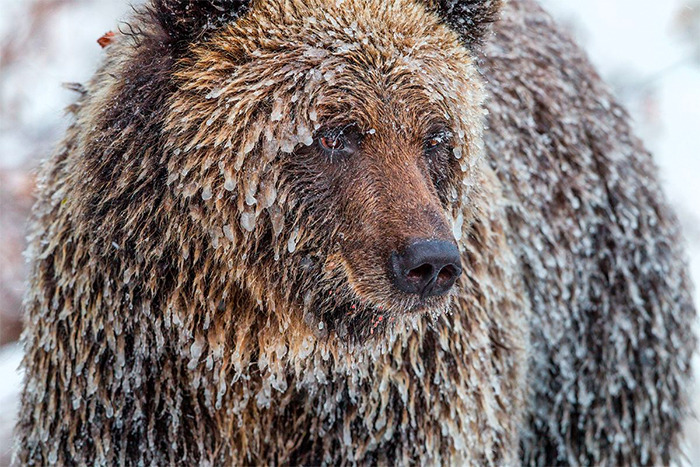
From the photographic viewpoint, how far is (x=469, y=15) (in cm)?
337

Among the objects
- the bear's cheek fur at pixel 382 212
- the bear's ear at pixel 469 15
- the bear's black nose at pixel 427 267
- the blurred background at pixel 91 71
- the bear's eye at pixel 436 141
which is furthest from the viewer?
the blurred background at pixel 91 71

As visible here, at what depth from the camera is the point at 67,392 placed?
11.2 ft

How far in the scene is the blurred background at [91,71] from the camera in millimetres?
7090

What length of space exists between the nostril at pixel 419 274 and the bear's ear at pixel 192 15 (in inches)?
42.1

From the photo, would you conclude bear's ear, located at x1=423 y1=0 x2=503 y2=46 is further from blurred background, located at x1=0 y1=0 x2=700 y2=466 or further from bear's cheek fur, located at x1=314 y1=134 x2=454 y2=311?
blurred background, located at x1=0 y1=0 x2=700 y2=466

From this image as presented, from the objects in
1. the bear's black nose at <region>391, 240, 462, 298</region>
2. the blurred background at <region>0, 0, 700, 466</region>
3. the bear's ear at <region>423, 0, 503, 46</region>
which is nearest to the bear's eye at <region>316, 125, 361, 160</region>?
the bear's black nose at <region>391, 240, 462, 298</region>

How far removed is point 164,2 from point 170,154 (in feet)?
1.65

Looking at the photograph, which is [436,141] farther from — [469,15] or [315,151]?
[469,15]

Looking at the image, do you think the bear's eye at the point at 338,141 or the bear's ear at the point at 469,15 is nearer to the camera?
the bear's eye at the point at 338,141

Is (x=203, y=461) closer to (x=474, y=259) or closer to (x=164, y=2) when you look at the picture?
(x=474, y=259)

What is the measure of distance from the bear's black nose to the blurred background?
1.52m

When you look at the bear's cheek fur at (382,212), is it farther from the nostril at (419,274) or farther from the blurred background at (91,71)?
the blurred background at (91,71)

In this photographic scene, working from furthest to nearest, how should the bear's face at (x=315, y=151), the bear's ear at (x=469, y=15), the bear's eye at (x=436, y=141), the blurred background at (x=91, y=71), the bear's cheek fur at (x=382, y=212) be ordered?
the blurred background at (x=91, y=71) → the bear's ear at (x=469, y=15) → the bear's eye at (x=436, y=141) → the bear's face at (x=315, y=151) → the bear's cheek fur at (x=382, y=212)

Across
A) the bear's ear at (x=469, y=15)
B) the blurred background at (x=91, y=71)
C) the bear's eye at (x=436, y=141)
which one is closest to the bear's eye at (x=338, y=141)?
the bear's eye at (x=436, y=141)
